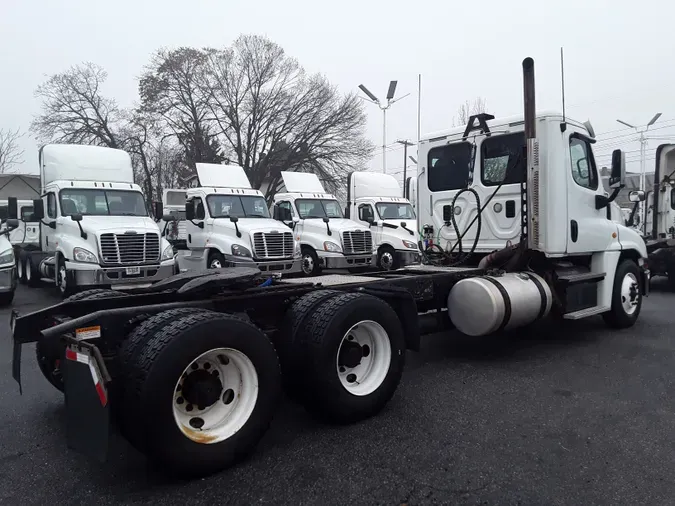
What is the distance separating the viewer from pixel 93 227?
36.0ft

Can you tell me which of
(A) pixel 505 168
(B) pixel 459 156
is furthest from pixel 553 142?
(B) pixel 459 156

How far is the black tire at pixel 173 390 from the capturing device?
3000 mm

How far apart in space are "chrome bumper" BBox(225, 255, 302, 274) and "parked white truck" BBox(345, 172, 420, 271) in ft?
11.5

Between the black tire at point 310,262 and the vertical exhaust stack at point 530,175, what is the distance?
8.79 m

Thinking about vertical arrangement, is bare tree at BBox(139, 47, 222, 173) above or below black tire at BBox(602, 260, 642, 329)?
above

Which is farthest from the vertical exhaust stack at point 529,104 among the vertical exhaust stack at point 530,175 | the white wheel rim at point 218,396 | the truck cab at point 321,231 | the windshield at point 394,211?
the windshield at point 394,211

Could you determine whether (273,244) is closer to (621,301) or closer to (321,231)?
(321,231)

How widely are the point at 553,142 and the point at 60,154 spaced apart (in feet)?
36.5

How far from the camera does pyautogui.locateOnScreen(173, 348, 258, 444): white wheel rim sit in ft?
10.8

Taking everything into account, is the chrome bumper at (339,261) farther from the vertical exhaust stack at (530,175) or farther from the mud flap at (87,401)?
the mud flap at (87,401)

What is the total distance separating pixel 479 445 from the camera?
378 cm

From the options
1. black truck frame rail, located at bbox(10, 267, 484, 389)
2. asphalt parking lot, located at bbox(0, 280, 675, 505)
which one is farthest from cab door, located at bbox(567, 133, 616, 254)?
black truck frame rail, located at bbox(10, 267, 484, 389)

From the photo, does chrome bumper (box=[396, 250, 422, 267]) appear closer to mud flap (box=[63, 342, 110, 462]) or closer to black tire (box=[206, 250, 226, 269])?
black tire (box=[206, 250, 226, 269])

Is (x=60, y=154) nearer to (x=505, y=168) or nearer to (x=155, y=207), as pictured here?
(x=155, y=207)
